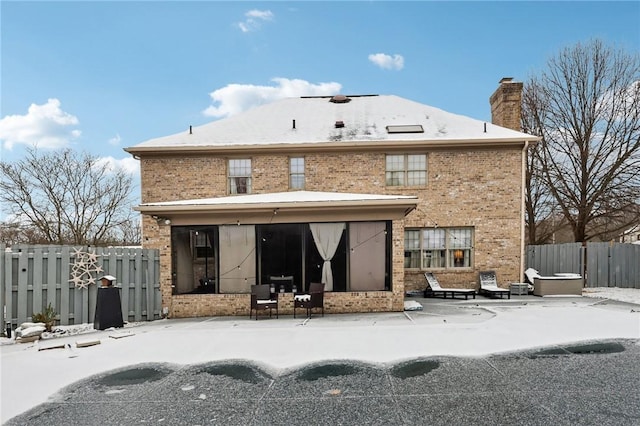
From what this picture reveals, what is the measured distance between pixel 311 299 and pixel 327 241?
1679 mm

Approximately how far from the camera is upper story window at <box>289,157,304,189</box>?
14.3 meters

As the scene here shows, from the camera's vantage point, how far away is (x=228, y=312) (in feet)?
32.2

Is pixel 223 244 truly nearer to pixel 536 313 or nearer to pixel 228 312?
pixel 228 312

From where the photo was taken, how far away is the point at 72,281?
8320mm

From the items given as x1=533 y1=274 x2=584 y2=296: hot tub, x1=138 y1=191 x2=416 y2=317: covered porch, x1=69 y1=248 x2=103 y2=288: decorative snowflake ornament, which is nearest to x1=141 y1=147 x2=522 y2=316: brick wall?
x1=533 y1=274 x2=584 y2=296: hot tub

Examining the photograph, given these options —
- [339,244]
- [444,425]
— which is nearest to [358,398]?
[444,425]

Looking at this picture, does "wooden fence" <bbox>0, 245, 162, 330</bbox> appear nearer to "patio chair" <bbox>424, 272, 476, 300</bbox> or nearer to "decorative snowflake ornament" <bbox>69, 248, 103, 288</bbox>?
"decorative snowflake ornament" <bbox>69, 248, 103, 288</bbox>

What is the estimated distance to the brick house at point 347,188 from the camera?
10133 mm

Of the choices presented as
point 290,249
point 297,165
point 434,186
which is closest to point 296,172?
point 297,165

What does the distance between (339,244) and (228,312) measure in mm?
3408

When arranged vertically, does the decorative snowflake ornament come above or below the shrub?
above

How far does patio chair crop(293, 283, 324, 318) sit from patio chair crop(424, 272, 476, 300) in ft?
17.4

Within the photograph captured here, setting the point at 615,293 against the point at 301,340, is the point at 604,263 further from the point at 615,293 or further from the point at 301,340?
the point at 301,340

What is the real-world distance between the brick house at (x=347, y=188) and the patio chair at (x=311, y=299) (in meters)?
0.72
